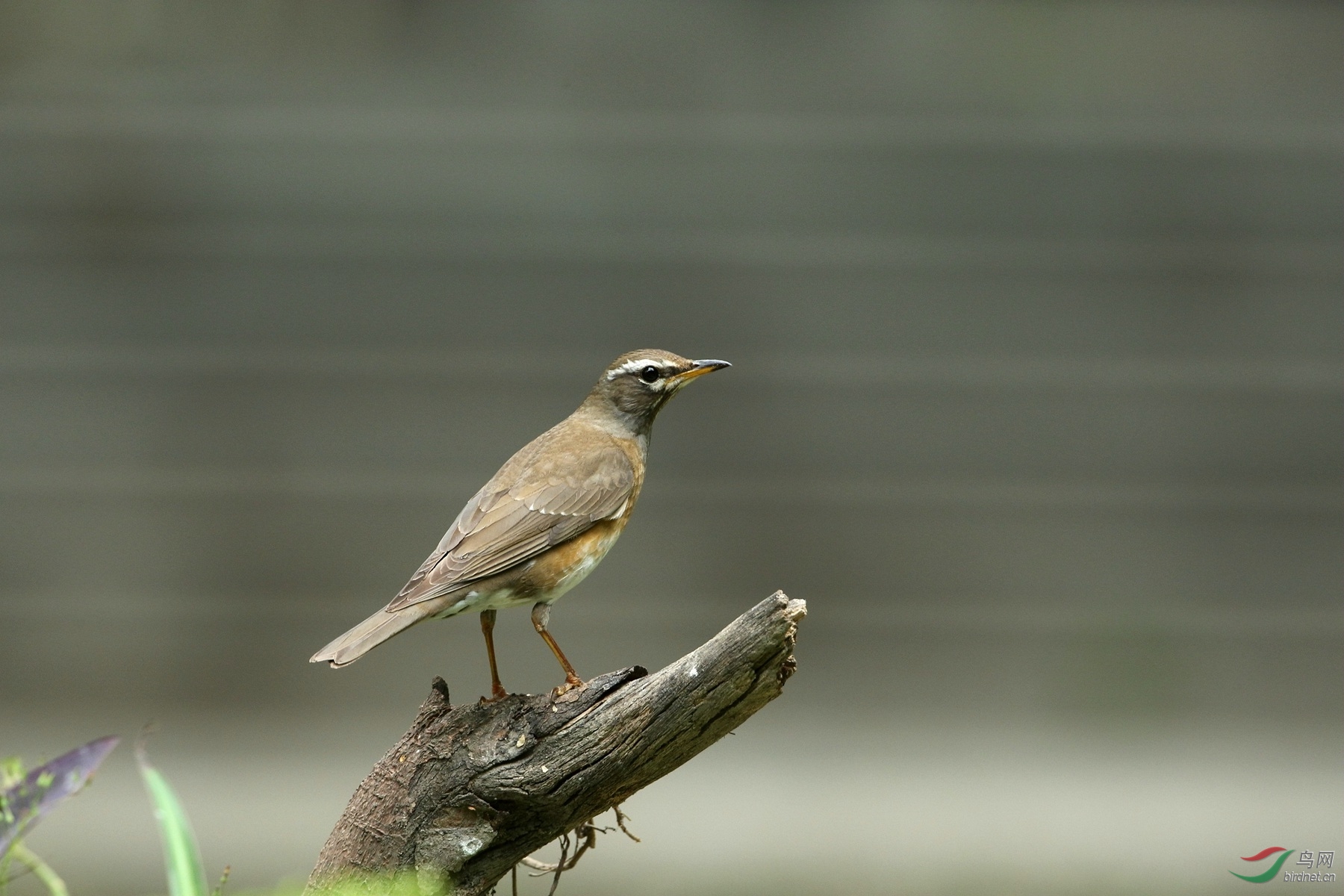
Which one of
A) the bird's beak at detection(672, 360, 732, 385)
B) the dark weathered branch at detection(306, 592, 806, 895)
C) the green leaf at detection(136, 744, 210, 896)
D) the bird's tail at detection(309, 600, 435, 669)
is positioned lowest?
the green leaf at detection(136, 744, 210, 896)

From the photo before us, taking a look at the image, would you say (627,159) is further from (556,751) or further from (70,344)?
(556,751)

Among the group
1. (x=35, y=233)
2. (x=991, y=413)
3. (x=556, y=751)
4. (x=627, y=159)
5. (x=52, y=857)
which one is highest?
(x=627, y=159)

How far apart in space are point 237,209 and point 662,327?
7.88 feet

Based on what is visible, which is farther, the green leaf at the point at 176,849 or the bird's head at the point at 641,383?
the bird's head at the point at 641,383

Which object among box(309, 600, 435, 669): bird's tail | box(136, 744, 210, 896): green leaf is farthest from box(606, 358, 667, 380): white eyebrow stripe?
box(136, 744, 210, 896): green leaf

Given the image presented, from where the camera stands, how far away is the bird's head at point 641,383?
4133mm

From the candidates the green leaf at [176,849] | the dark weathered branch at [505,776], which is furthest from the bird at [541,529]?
the green leaf at [176,849]

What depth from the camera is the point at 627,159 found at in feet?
22.1

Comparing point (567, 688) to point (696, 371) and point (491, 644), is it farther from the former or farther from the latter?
point (696, 371)

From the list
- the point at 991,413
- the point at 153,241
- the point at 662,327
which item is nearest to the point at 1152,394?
the point at 991,413

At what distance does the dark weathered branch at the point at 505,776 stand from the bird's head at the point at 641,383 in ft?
4.93

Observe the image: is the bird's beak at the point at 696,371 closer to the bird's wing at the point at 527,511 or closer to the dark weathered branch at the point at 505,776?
the bird's wing at the point at 527,511

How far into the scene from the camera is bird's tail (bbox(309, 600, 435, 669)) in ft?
9.42
